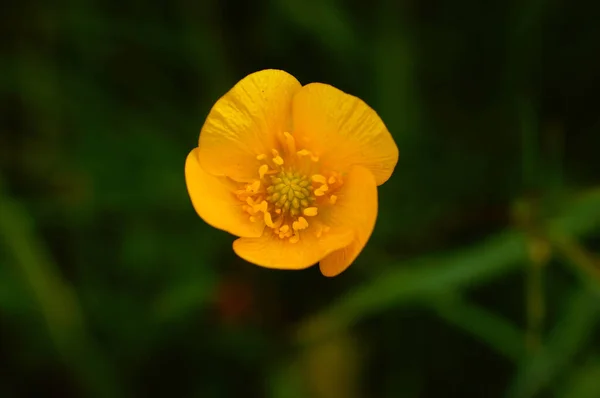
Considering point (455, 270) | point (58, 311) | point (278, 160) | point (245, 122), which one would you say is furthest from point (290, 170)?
point (58, 311)

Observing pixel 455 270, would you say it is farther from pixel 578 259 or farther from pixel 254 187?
pixel 254 187

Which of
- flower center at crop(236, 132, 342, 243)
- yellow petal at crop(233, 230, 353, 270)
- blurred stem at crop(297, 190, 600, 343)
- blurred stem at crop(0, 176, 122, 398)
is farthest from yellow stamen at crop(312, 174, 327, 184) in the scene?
blurred stem at crop(0, 176, 122, 398)

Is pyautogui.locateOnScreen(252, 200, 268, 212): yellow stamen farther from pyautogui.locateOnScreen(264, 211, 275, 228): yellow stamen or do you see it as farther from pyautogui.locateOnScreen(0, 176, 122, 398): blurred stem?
pyautogui.locateOnScreen(0, 176, 122, 398): blurred stem

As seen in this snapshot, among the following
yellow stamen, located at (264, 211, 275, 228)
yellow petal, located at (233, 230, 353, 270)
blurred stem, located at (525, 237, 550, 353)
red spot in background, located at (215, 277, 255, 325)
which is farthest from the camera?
red spot in background, located at (215, 277, 255, 325)

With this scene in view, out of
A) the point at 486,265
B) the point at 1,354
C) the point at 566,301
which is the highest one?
the point at 486,265

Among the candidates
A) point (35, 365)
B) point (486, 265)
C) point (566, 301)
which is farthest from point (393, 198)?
point (35, 365)

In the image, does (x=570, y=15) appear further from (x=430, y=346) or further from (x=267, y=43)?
(x=430, y=346)

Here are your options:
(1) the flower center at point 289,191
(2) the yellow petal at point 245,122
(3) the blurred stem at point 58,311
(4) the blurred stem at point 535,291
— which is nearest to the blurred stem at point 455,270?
(4) the blurred stem at point 535,291
